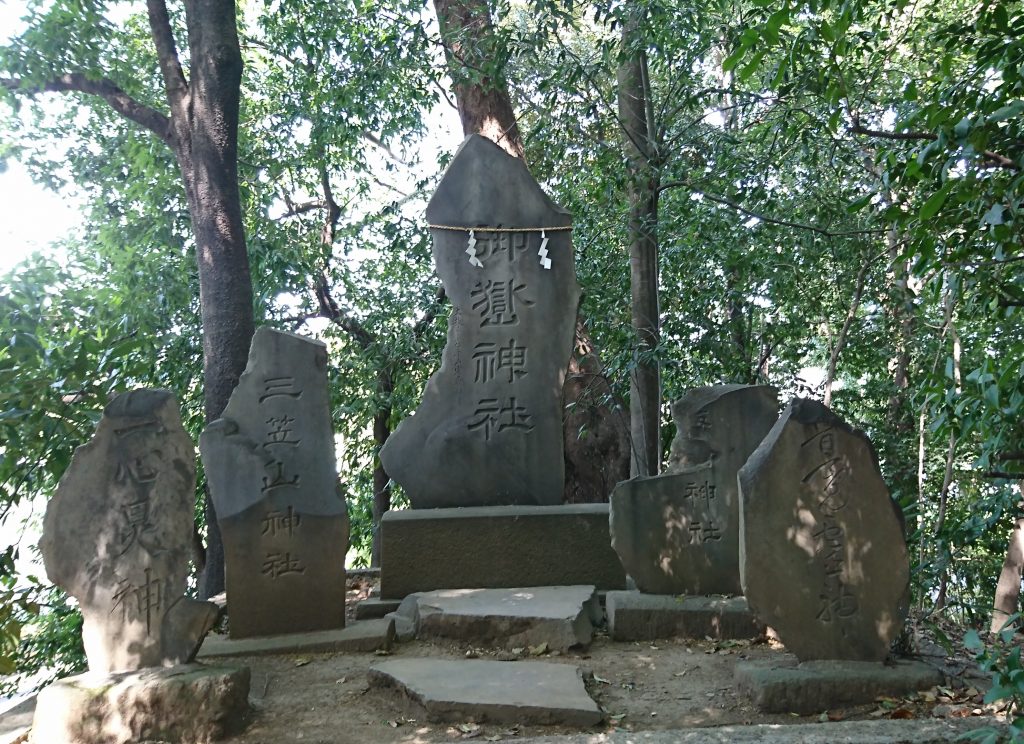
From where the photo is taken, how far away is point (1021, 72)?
297 cm

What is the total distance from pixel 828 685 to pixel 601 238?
18.2 ft

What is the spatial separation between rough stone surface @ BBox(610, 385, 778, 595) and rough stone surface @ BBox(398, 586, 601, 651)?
0.44 m

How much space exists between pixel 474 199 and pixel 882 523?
142 inches

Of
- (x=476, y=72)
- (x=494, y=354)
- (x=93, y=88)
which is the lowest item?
(x=494, y=354)

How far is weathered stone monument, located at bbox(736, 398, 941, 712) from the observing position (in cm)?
405

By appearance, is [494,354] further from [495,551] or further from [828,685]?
[828,685]

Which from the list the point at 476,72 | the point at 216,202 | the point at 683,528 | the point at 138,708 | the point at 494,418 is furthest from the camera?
the point at 476,72

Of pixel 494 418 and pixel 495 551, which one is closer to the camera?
pixel 495 551

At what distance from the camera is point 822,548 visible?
13.4 feet

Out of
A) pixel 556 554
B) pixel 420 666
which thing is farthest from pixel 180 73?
pixel 420 666

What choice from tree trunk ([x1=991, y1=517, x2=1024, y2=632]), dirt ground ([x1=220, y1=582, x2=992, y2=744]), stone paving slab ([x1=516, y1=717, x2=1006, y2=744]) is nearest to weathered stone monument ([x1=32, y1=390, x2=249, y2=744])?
dirt ground ([x1=220, y1=582, x2=992, y2=744])

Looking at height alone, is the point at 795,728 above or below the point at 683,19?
below

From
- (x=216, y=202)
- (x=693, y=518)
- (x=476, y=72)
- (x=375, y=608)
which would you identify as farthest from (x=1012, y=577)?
(x=216, y=202)

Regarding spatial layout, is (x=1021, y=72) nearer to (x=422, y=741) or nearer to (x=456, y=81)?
(x=422, y=741)
